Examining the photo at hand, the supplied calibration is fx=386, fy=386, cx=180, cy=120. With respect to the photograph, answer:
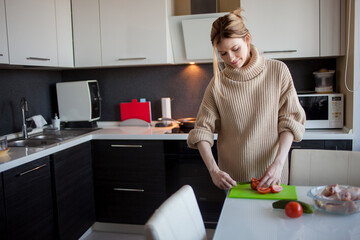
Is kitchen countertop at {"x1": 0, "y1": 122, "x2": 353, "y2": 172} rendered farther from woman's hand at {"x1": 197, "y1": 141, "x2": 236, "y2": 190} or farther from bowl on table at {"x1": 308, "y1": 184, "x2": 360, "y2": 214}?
bowl on table at {"x1": 308, "y1": 184, "x2": 360, "y2": 214}

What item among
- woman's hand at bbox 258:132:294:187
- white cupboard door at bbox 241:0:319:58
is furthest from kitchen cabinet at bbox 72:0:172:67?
woman's hand at bbox 258:132:294:187

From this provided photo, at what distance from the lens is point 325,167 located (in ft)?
6.07

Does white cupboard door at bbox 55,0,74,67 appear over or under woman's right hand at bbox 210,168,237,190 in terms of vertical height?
over

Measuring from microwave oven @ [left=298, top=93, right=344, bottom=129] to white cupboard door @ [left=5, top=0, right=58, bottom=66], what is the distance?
1898 mm

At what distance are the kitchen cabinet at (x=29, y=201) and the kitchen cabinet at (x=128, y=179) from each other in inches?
23.2

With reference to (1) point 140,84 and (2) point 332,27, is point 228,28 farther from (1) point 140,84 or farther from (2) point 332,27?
(1) point 140,84

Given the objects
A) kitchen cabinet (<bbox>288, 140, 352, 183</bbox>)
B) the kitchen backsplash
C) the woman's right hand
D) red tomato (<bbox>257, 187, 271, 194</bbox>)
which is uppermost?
the kitchen backsplash

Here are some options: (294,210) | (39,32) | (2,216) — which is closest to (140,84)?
(39,32)

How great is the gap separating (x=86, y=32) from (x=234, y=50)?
193 centimetres

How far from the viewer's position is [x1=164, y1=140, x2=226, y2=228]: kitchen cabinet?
2.90 m

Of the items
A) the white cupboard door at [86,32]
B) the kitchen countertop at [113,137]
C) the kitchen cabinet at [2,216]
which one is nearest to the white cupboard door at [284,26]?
the kitchen countertop at [113,137]

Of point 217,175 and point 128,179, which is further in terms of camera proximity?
point 128,179

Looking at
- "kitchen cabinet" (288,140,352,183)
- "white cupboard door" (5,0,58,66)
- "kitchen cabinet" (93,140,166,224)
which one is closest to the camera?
"white cupboard door" (5,0,58,66)

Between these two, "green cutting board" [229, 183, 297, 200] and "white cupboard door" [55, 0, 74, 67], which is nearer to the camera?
"green cutting board" [229, 183, 297, 200]
